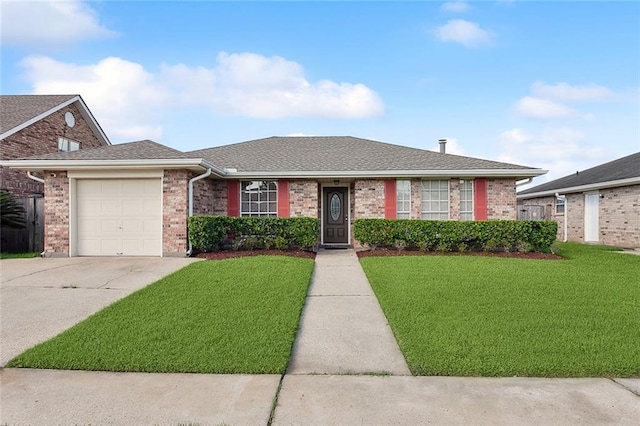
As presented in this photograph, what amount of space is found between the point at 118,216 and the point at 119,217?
45 mm

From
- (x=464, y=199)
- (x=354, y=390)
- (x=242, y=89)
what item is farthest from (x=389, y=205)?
(x=354, y=390)

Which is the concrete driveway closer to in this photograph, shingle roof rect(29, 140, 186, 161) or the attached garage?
the attached garage

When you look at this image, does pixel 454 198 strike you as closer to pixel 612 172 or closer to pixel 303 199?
pixel 303 199

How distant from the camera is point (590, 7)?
1015 centimetres

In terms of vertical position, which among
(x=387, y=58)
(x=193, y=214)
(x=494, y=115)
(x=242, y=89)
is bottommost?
(x=193, y=214)

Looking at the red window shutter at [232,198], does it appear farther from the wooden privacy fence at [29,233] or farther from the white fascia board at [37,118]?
the white fascia board at [37,118]

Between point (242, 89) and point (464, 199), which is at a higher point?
point (242, 89)

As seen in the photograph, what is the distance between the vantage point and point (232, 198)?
486 inches

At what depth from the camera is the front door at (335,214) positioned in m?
12.9

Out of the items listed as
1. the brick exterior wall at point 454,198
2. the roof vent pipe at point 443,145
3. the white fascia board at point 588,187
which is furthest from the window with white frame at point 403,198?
the white fascia board at point 588,187

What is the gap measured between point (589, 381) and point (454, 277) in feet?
12.7

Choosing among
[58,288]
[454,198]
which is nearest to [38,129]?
[58,288]

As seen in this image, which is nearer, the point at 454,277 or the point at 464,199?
the point at 454,277

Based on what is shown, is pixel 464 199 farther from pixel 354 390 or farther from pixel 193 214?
pixel 354 390
